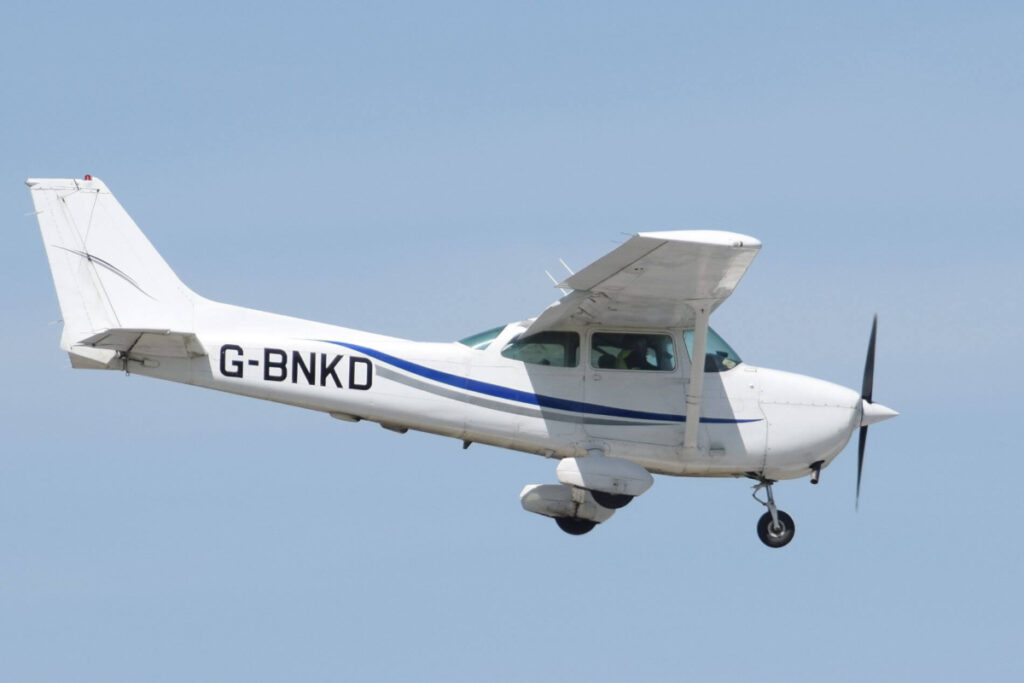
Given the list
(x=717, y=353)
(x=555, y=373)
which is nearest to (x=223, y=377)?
(x=555, y=373)

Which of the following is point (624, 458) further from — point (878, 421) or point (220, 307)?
point (220, 307)

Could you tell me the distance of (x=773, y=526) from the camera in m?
22.4

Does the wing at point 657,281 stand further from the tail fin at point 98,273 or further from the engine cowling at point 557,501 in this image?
the tail fin at point 98,273

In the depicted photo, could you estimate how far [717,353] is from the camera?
22.1 meters

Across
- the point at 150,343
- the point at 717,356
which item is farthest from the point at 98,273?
the point at 717,356

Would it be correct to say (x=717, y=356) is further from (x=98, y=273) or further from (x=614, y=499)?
(x=98, y=273)

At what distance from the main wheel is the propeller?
0.84 meters

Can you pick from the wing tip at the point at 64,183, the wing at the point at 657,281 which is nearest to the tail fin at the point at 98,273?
the wing tip at the point at 64,183

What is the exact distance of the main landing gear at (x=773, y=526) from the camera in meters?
22.4

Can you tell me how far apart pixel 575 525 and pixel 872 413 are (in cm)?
372

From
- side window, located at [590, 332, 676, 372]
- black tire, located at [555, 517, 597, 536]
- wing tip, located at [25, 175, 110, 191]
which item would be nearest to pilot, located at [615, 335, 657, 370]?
side window, located at [590, 332, 676, 372]

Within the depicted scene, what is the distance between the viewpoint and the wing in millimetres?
19125

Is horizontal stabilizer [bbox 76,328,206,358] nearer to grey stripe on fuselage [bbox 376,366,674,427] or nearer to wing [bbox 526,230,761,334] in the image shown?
grey stripe on fuselage [bbox 376,366,674,427]

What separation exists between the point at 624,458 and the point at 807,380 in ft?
7.89
